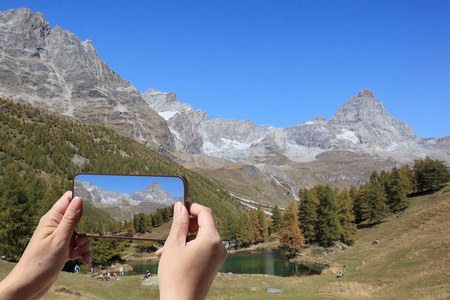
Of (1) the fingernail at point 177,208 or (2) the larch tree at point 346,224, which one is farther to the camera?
(2) the larch tree at point 346,224

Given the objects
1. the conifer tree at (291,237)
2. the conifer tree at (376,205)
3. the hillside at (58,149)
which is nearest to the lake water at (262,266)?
the conifer tree at (291,237)

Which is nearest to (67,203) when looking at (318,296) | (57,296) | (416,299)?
(57,296)

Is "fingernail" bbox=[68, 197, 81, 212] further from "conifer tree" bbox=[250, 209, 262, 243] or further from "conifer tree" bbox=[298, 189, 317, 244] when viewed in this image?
"conifer tree" bbox=[250, 209, 262, 243]

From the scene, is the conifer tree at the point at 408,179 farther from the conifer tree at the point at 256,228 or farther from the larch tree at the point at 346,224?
the conifer tree at the point at 256,228

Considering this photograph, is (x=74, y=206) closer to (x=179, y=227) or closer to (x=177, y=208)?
(x=177, y=208)

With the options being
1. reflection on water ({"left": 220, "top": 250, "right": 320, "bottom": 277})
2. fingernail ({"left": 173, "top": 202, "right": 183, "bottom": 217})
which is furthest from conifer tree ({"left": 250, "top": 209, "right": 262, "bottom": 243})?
fingernail ({"left": 173, "top": 202, "right": 183, "bottom": 217})
